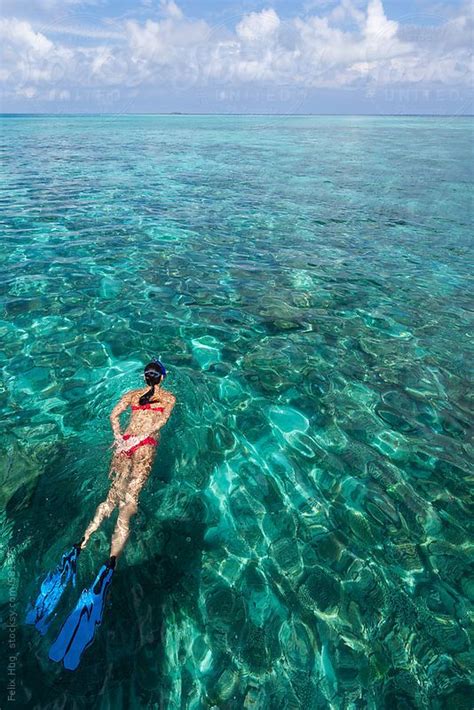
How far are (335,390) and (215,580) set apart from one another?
5.01 metres

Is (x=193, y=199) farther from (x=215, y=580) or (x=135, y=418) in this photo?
(x=215, y=580)

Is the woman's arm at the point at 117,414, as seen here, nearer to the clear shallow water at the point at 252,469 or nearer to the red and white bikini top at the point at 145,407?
the red and white bikini top at the point at 145,407

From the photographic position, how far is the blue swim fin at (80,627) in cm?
470

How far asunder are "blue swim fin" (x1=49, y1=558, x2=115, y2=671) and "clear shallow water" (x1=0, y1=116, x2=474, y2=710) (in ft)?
0.48

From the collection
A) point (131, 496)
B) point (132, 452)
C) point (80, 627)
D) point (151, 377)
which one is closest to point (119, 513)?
point (131, 496)

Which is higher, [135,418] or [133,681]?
[135,418]

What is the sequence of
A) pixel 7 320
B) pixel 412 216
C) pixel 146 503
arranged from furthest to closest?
pixel 412 216 → pixel 7 320 → pixel 146 503

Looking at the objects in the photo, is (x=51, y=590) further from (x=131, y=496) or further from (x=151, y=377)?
(x=151, y=377)

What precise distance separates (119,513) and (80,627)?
5.20 feet

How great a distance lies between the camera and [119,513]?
244 inches

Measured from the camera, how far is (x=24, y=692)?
4457 mm

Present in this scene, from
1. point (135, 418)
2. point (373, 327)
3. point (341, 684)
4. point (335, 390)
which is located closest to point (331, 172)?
point (373, 327)

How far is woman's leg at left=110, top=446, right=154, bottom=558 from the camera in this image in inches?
231

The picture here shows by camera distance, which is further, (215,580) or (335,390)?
(335,390)
